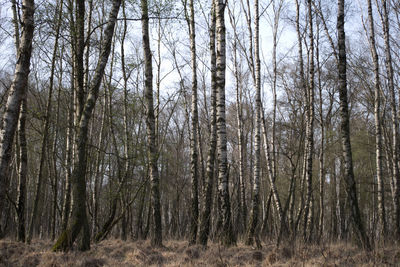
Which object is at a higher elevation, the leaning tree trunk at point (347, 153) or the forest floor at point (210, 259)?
the leaning tree trunk at point (347, 153)

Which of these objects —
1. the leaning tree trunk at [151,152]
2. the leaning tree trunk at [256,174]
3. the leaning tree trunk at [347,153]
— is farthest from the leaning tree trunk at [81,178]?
the leaning tree trunk at [347,153]

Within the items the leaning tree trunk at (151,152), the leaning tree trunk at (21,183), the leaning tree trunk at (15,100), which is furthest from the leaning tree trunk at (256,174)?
the leaning tree trunk at (21,183)

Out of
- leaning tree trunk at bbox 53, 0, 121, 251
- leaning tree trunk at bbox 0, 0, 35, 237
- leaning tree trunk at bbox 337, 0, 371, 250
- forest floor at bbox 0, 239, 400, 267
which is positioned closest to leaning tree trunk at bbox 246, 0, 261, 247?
forest floor at bbox 0, 239, 400, 267

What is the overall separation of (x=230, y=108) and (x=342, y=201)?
9.65 metres

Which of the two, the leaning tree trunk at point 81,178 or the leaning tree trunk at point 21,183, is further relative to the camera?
the leaning tree trunk at point 21,183

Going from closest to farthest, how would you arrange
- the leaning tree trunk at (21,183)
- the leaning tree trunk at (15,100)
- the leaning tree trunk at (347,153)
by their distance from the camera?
1. the leaning tree trunk at (15,100)
2. the leaning tree trunk at (347,153)
3. the leaning tree trunk at (21,183)

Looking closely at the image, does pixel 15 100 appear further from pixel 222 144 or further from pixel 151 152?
pixel 222 144

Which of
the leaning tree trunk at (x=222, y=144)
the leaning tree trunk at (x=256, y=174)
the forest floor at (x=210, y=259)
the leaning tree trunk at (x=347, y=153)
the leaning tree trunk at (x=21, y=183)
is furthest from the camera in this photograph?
the leaning tree trunk at (x=256, y=174)

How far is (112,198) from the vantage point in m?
8.75

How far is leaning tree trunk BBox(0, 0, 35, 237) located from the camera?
425 centimetres

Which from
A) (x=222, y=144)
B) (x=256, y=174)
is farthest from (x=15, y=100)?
(x=256, y=174)

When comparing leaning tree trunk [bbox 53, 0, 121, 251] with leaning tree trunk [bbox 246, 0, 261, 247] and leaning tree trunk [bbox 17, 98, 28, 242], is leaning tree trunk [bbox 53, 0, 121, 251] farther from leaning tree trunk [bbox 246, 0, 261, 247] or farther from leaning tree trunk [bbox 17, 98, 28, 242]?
leaning tree trunk [bbox 246, 0, 261, 247]

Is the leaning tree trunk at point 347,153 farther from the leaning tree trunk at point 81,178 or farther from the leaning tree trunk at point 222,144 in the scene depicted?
the leaning tree trunk at point 81,178

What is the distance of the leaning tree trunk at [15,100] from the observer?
425cm
